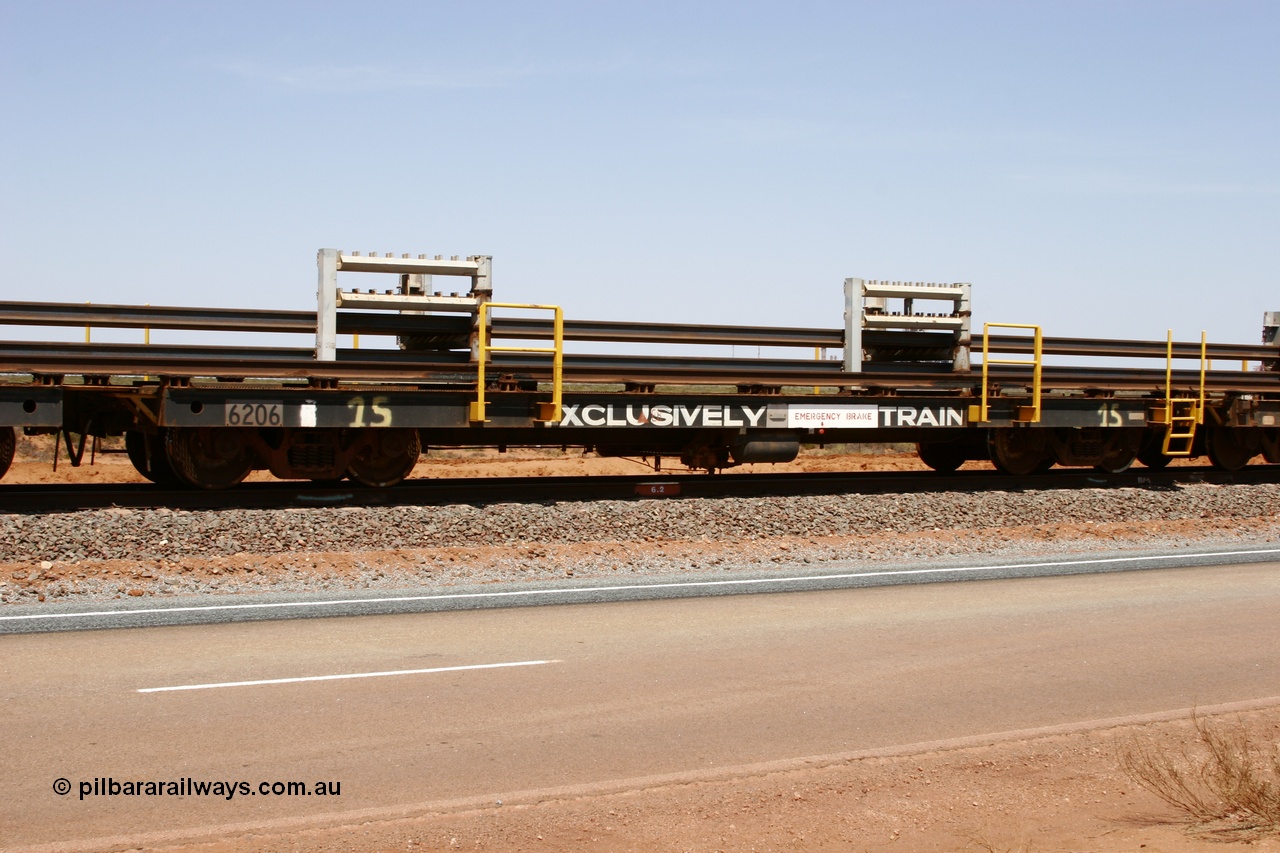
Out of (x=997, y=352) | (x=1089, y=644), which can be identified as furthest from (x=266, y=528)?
(x=997, y=352)

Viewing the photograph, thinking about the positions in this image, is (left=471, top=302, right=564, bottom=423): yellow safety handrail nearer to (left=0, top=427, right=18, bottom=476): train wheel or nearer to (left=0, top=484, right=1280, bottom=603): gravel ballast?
(left=0, top=484, right=1280, bottom=603): gravel ballast

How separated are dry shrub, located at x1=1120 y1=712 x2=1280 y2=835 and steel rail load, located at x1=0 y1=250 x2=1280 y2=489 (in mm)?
8488

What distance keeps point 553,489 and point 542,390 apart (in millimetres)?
1376

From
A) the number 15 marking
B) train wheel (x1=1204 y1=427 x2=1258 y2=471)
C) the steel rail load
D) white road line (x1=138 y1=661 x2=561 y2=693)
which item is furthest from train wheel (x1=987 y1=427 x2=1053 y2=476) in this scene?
white road line (x1=138 y1=661 x2=561 y2=693)

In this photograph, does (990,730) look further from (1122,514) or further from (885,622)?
(1122,514)

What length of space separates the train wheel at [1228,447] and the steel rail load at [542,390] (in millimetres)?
668

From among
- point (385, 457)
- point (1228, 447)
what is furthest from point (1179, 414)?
point (385, 457)

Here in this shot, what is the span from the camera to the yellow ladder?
17016mm

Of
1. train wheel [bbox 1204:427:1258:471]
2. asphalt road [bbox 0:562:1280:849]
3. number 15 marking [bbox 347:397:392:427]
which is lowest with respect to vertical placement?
asphalt road [bbox 0:562:1280:849]

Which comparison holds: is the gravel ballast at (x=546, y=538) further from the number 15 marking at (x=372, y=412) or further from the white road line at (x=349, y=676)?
the white road line at (x=349, y=676)

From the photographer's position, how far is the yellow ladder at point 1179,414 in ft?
55.8

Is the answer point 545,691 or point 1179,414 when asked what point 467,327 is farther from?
point 1179,414

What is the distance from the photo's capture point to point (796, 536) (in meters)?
13.3

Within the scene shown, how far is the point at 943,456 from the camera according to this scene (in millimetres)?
18812
